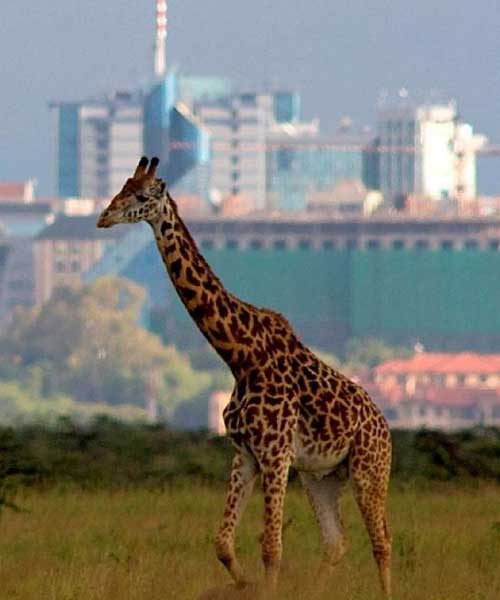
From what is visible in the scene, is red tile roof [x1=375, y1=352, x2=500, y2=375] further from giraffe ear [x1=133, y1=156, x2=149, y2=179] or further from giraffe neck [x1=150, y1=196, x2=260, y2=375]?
giraffe ear [x1=133, y1=156, x2=149, y2=179]

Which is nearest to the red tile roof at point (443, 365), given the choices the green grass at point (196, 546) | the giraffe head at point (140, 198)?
the green grass at point (196, 546)

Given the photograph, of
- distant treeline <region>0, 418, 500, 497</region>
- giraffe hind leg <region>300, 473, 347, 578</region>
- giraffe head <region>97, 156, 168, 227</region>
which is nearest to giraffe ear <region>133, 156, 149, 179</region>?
giraffe head <region>97, 156, 168, 227</region>

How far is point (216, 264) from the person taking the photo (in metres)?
186

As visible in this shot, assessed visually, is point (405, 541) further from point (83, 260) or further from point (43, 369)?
point (83, 260)

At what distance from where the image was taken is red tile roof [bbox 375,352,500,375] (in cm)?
15900

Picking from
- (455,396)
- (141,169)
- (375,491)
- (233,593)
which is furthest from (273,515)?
(455,396)

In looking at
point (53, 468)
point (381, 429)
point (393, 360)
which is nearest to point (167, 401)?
point (393, 360)

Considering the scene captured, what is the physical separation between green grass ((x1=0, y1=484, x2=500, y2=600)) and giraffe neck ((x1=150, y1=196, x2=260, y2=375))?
1.13 meters

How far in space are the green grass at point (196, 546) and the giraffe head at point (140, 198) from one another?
172cm

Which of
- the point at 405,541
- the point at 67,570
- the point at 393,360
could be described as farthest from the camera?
Answer: the point at 393,360

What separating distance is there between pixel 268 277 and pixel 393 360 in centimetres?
1782

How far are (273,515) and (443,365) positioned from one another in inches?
5740

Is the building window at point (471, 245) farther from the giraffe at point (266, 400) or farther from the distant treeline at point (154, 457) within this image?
the giraffe at point (266, 400)

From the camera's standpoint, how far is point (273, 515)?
1633 centimetres
